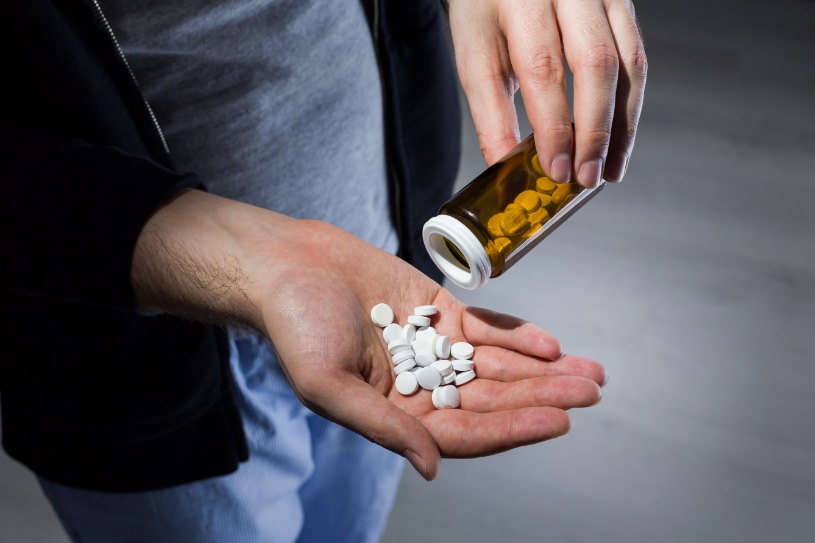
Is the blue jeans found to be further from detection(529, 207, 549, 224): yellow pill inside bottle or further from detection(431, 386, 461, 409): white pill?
detection(529, 207, 549, 224): yellow pill inside bottle

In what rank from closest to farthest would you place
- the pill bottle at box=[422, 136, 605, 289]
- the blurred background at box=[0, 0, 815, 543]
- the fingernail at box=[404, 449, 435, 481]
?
the fingernail at box=[404, 449, 435, 481] < the pill bottle at box=[422, 136, 605, 289] < the blurred background at box=[0, 0, 815, 543]

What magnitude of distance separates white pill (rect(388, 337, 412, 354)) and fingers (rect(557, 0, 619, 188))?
0.29m

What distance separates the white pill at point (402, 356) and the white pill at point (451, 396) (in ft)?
0.21

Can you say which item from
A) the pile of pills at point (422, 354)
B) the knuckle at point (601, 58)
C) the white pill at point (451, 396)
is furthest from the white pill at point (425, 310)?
the knuckle at point (601, 58)

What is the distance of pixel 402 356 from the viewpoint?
842mm

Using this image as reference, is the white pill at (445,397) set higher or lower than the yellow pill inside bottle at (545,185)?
lower

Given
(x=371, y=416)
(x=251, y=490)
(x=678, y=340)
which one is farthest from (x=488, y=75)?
(x=678, y=340)

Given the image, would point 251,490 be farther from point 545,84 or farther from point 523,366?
point 545,84

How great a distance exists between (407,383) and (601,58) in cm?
43

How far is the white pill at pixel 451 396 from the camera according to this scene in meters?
0.80

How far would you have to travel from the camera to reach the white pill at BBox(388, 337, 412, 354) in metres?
0.84

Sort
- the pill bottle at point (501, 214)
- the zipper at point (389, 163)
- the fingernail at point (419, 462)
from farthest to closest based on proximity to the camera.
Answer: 1. the zipper at point (389, 163)
2. the pill bottle at point (501, 214)
3. the fingernail at point (419, 462)

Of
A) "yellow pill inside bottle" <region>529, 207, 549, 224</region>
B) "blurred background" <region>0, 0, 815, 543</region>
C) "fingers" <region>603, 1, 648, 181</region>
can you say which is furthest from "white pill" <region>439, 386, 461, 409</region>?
Answer: "blurred background" <region>0, 0, 815, 543</region>

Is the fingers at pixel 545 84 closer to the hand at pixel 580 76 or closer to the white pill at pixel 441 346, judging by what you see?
the hand at pixel 580 76
